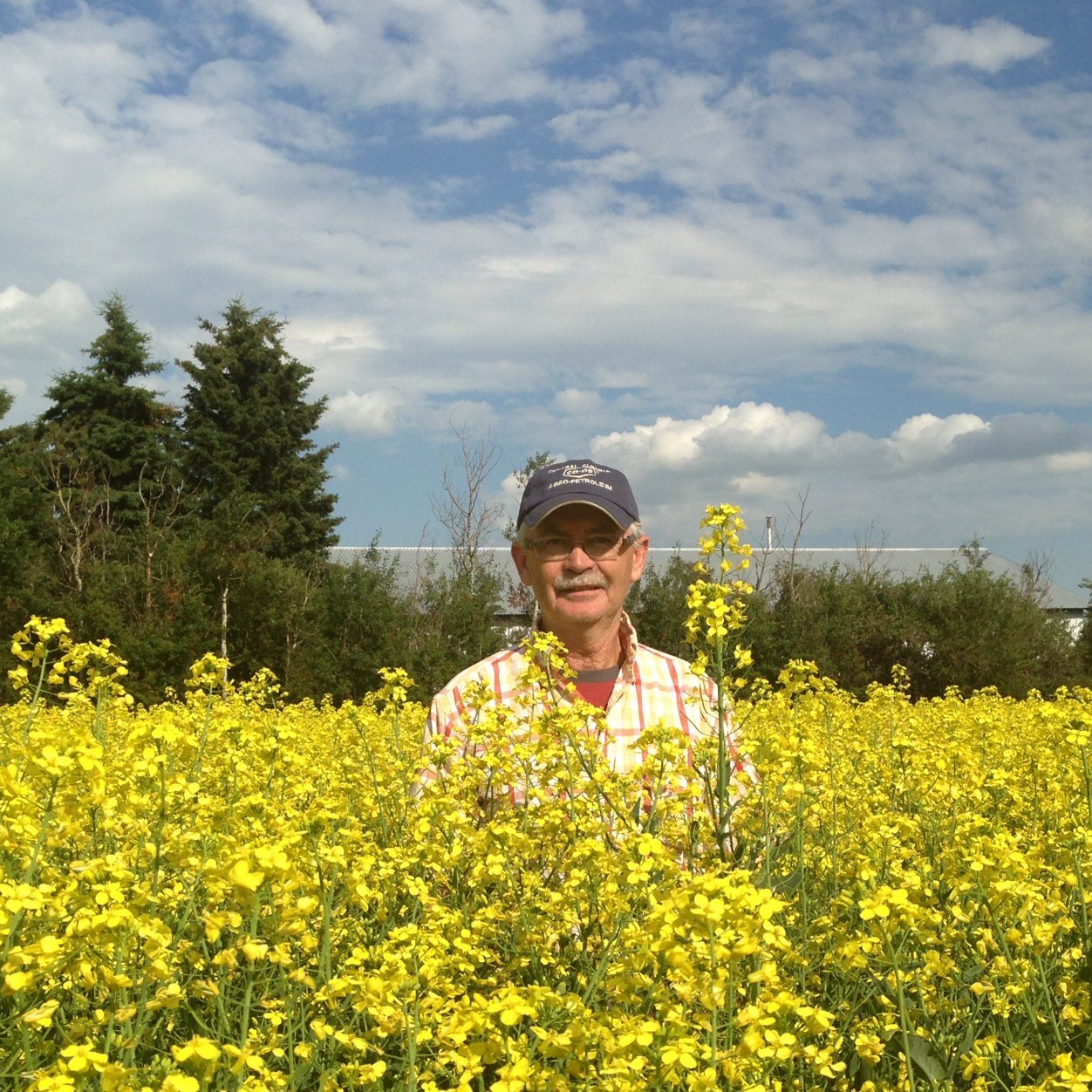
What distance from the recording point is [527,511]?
390cm

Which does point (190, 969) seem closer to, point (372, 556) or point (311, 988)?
point (311, 988)

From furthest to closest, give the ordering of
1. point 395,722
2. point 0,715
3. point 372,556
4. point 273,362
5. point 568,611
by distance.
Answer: point 273,362 < point 372,556 < point 0,715 < point 568,611 < point 395,722

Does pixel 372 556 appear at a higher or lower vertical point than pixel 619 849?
higher

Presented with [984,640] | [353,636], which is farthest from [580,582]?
[984,640]

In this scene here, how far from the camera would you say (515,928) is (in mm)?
2227

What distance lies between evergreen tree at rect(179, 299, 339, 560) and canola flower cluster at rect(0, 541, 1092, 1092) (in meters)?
27.2

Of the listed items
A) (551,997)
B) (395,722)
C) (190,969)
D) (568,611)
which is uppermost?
(568,611)

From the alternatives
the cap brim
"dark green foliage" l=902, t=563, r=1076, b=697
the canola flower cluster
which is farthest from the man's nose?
"dark green foliage" l=902, t=563, r=1076, b=697

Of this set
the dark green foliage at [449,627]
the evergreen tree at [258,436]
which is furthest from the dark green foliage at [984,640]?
the evergreen tree at [258,436]

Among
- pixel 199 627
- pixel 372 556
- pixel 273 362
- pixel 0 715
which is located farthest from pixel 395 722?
pixel 273 362

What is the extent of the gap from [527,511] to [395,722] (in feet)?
3.07

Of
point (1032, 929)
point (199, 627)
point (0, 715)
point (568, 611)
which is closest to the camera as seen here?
point (1032, 929)

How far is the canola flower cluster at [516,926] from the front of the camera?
5.07 ft

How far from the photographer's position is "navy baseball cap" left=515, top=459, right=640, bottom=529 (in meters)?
3.77
